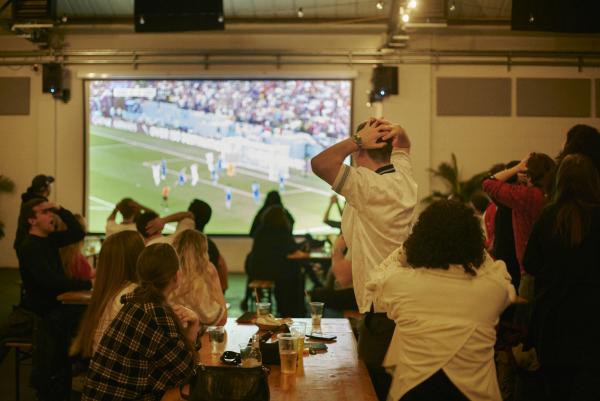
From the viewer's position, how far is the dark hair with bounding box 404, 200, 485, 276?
218 centimetres

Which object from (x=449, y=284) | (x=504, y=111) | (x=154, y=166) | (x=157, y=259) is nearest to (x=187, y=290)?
(x=157, y=259)

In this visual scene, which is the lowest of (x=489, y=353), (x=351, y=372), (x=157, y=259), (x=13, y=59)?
(x=351, y=372)

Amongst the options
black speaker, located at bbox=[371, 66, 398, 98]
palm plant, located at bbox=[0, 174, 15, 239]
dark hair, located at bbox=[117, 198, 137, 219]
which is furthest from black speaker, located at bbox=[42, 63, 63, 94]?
black speaker, located at bbox=[371, 66, 398, 98]

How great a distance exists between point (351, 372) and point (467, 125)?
8.42 metres

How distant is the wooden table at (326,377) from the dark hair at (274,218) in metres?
3.77

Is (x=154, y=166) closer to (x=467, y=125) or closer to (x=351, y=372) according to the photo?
(x=467, y=125)

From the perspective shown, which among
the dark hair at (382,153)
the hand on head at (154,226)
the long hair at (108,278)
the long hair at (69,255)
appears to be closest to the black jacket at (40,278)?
the long hair at (69,255)

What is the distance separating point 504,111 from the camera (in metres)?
10.5

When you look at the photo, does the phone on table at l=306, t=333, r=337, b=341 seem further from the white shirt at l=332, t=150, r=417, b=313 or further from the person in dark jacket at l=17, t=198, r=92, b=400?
the person in dark jacket at l=17, t=198, r=92, b=400

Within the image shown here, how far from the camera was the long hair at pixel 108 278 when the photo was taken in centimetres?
314

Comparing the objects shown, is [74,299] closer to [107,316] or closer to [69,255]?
[69,255]

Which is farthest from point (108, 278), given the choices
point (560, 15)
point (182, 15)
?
point (560, 15)

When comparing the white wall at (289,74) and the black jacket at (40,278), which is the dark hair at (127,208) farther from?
the white wall at (289,74)

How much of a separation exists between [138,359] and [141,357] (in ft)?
0.04
